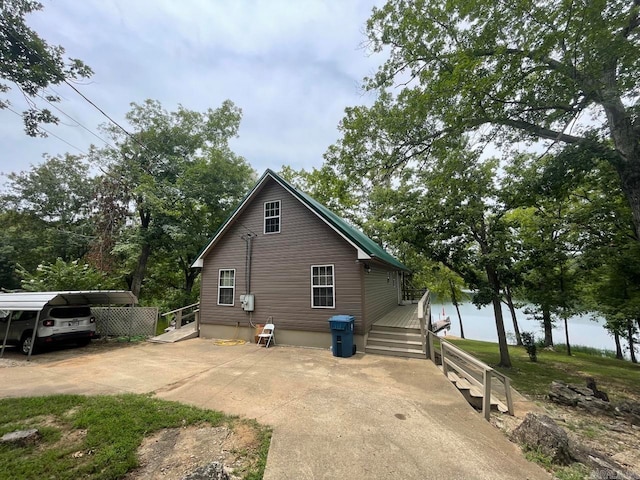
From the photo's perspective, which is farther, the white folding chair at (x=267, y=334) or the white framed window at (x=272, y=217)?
the white framed window at (x=272, y=217)

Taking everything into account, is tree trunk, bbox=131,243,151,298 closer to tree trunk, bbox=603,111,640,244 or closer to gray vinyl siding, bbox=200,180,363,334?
gray vinyl siding, bbox=200,180,363,334

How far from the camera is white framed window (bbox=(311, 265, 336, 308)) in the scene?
30.9 ft

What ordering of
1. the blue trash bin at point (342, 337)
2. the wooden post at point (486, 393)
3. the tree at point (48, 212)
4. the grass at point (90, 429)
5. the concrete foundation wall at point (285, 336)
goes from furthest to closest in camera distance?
the tree at point (48, 212) → the concrete foundation wall at point (285, 336) → the blue trash bin at point (342, 337) → the wooden post at point (486, 393) → the grass at point (90, 429)

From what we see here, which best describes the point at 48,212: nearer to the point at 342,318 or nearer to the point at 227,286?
the point at 227,286

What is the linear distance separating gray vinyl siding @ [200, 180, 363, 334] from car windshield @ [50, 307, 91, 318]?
397 centimetres

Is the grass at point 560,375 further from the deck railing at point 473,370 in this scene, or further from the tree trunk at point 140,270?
the tree trunk at point 140,270

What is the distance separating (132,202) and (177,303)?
7321mm

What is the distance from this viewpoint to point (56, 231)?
18734mm

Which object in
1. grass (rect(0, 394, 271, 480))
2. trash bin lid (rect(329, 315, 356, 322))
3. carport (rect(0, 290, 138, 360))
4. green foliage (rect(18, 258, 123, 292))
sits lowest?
grass (rect(0, 394, 271, 480))

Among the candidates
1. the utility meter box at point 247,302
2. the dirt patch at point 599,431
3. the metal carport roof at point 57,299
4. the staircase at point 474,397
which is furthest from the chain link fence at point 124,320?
the dirt patch at point 599,431

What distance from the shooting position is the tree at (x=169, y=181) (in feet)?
54.6

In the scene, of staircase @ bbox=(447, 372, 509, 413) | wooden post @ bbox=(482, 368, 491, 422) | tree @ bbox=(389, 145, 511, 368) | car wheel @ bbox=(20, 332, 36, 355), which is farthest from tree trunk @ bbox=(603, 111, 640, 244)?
car wheel @ bbox=(20, 332, 36, 355)

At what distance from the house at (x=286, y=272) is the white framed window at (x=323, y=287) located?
35mm

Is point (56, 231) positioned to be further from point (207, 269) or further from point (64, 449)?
point (64, 449)
